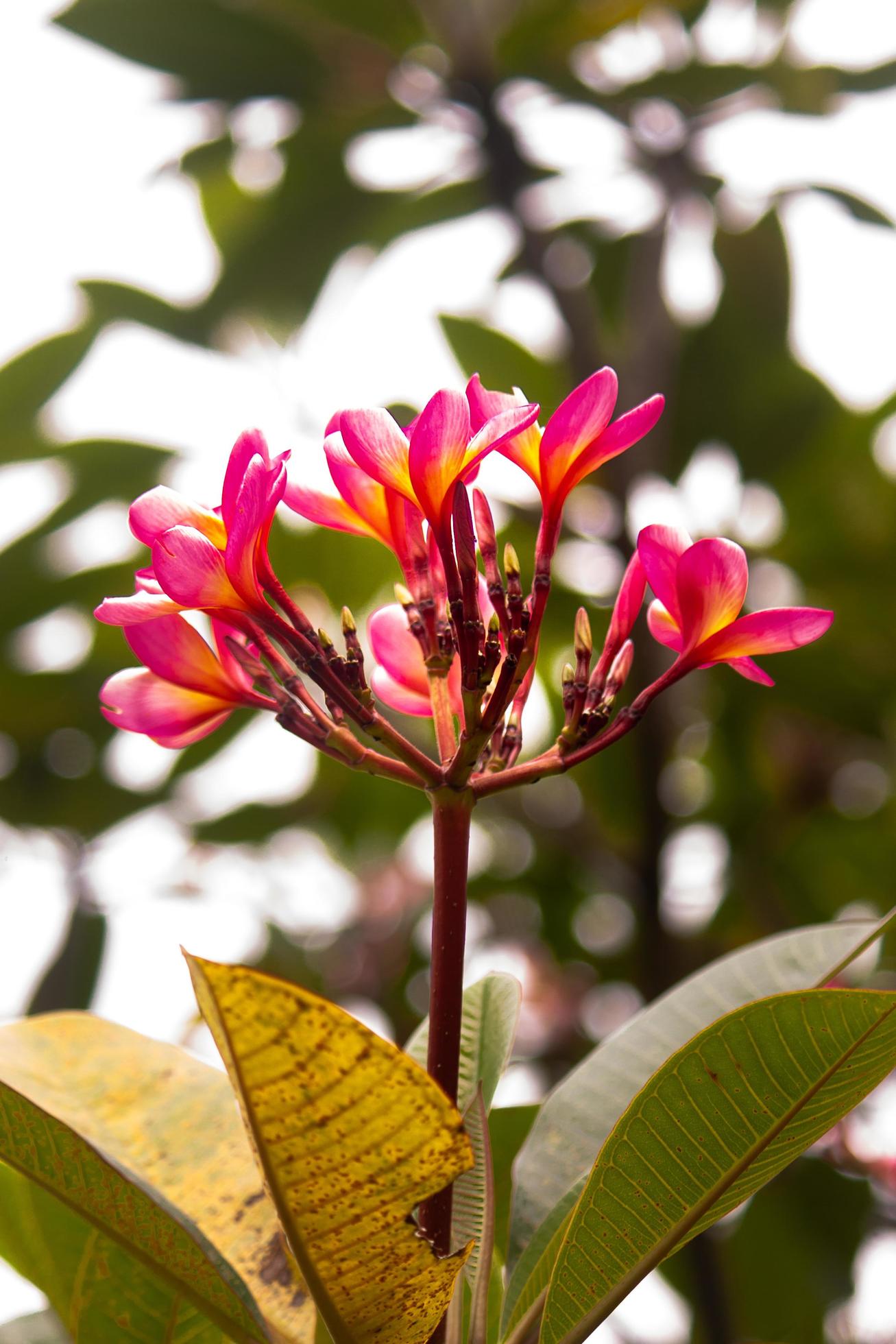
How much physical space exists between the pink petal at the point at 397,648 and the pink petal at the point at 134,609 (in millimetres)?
123

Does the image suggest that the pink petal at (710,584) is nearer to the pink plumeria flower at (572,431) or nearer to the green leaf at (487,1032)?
the pink plumeria flower at (572,431)

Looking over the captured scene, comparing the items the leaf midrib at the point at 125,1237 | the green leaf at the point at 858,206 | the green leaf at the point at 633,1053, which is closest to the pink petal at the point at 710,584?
the green leaf at the point at 633,1053

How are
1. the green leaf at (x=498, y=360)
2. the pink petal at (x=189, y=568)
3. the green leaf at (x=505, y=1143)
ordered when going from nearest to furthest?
the pink petal at (x=189, y=568) < the green leaf at (x=505, y=1143) < the green leaf at (x=498, y=360)

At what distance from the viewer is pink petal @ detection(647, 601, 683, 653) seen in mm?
582

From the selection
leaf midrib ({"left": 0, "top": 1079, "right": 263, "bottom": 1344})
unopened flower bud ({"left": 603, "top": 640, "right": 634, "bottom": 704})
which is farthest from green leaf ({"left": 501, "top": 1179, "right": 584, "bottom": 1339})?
unopened flower bud ({"left": 603, "top": 640, "right": 634, "bottom": 704})

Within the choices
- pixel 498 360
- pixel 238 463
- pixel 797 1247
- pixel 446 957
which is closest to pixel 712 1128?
pixel 446 957

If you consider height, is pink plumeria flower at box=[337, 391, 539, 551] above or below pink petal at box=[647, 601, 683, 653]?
above

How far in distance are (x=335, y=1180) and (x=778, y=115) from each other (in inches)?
66.9

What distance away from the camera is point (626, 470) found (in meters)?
1.55

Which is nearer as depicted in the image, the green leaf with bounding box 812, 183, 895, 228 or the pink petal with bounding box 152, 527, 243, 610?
the pink petal with bounding box 152, 527, 243, 610

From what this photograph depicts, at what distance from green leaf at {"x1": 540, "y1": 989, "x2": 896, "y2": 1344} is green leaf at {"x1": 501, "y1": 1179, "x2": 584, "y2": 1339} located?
0.02m

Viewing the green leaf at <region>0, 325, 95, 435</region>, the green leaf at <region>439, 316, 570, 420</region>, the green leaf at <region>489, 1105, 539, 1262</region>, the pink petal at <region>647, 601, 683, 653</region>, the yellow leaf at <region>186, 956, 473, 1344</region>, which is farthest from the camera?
the green leaf at <region>0, 325, 95, 435</region>

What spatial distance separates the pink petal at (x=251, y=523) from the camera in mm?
474

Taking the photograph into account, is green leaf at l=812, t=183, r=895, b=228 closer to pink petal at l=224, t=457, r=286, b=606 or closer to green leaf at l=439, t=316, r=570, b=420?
green leaf at l=439, t=316, r=570, b=420
